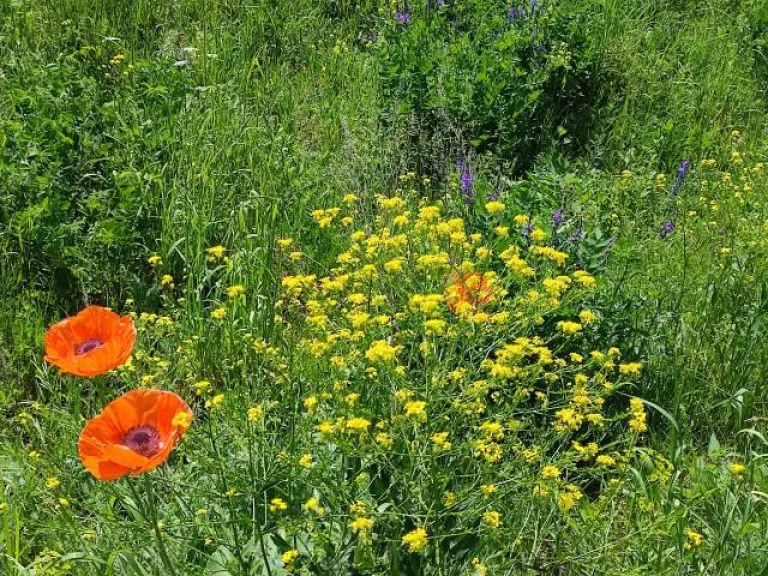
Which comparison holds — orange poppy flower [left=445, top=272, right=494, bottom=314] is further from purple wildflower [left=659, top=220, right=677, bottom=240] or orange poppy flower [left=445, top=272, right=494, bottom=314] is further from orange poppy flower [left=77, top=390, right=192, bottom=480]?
purple wildflower [left=659, top=220, right=677, bottom=240]

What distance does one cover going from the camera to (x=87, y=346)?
1.96m

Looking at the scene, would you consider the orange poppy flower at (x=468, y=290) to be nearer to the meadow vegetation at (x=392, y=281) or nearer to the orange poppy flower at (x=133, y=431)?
the meadow vegetation at (x=392, y=281)

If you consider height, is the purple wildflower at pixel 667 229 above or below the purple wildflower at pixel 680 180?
below

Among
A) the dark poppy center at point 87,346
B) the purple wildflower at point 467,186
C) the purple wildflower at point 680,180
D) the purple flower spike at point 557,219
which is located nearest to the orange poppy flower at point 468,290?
the purple flower spike at point 557,219

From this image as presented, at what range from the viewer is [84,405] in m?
2.84

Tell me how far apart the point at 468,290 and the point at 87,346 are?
95cm

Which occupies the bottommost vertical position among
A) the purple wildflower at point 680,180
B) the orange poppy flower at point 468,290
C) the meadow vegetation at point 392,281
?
the meadow vegetation at point 392,281

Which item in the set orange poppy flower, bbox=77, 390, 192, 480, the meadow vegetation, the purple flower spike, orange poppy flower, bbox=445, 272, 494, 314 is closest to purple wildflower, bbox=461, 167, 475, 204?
the meadow vegetation

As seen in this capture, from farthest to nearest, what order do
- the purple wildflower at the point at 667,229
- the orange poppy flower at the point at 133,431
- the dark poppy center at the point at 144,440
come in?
→ 1. the purple wildflower at the point at 667,229
2. the dark poppy center at the point at 144,440
3. the orange poppy flower at the point at 133,431

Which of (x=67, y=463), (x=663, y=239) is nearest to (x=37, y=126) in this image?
(x=67, y=463)

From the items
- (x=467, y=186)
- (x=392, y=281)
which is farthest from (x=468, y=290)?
(x=467, y=186)

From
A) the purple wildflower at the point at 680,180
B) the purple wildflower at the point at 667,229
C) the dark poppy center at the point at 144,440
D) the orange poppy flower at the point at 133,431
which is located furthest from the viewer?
the purple wildflower at the point at 680,180

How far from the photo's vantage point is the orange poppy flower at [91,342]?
181 centimetres

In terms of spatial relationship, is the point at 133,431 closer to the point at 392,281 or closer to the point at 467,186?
the point at 392,281
